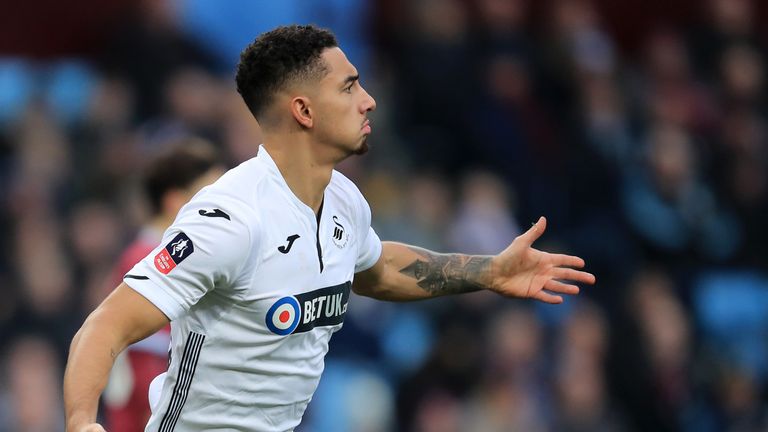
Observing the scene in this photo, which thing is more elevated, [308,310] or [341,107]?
[341,107]

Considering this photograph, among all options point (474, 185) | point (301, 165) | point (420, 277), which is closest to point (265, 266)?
point (301, 165)

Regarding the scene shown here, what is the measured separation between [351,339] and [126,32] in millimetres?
2795

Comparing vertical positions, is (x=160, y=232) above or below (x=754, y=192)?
below

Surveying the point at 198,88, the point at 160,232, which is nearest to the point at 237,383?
the point at 160,232

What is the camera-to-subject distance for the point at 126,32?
33.7 ft

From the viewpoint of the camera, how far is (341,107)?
4688mm

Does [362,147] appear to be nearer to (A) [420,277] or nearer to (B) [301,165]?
(B) [301,165]

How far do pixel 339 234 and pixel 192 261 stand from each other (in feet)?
2.34

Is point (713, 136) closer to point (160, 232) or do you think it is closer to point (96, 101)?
point (96, 101)

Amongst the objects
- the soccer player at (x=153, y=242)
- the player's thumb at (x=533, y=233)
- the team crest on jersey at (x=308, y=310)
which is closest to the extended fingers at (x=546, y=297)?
the player's thumb at (x=533, y=233)

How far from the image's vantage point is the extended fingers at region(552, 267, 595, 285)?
496 centimetres

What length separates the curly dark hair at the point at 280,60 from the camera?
461 centimetres

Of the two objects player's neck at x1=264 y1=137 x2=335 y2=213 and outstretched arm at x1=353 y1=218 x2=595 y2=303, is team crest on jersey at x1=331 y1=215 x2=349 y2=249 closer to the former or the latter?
player's neck at x1=264 y1=137 x2=335 y2=213

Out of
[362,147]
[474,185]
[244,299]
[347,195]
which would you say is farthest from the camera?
[474,185]
